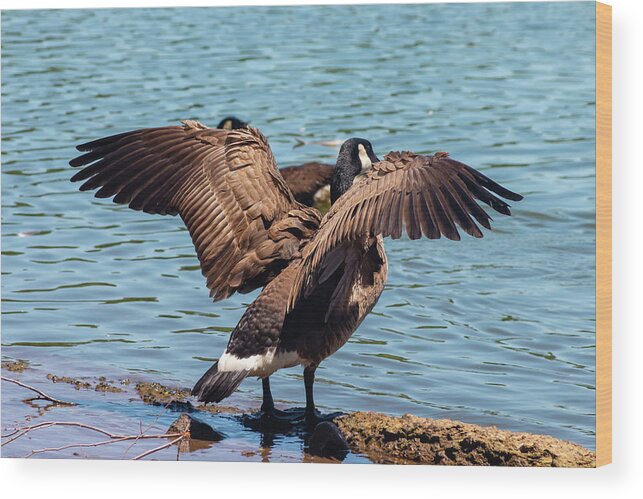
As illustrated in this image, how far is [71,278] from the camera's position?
720 centimetres

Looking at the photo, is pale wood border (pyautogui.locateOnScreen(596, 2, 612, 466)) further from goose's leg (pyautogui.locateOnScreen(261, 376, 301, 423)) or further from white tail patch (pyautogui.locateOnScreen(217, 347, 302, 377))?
goose's leg (pyautogui.locateOnScreen(261, 376, 301, 423))

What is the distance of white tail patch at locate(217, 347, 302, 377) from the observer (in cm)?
551

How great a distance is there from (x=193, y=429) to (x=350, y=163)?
146cm

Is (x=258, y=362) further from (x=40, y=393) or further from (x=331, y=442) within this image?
(x=40, y=393)

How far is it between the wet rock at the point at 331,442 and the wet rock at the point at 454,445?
56mm

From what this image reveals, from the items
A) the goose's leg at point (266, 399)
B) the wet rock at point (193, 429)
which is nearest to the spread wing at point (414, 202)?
the goose's leg at point (266, 399)

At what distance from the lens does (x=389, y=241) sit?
916cm

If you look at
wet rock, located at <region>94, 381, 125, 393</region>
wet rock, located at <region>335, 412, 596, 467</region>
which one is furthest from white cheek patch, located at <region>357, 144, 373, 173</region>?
wet rock, located at <region>94, 381, 125, 393</region>

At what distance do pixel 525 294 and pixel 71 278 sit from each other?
2.62 m

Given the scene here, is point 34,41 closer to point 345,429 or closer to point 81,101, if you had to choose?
point 81,101

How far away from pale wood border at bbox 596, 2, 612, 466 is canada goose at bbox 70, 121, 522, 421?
0.56 metres

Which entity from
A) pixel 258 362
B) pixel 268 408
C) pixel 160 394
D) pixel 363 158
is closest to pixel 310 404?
pixel 268 408

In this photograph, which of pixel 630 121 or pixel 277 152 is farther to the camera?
pixel 277 152

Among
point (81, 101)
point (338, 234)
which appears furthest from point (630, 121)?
point (81, 101)
